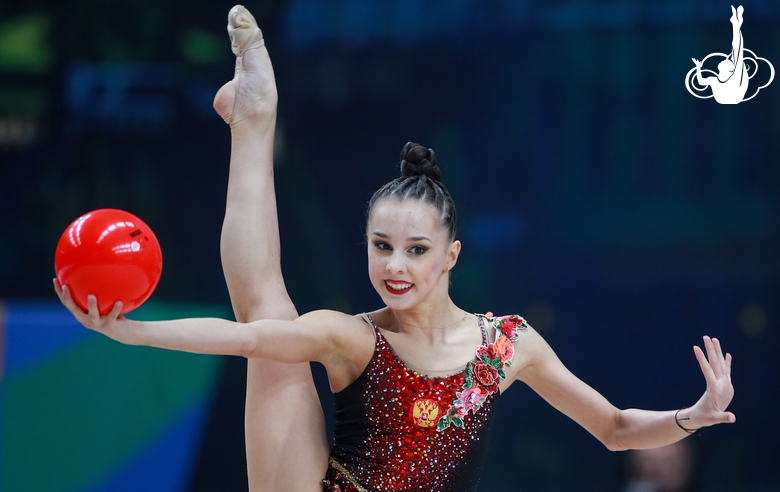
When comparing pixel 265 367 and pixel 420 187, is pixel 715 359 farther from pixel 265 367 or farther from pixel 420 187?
pixel 265 367

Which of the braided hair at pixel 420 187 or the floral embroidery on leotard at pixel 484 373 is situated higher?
the braided hair at pixel 420 187

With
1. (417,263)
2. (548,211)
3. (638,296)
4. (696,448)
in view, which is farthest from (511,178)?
(417,263)

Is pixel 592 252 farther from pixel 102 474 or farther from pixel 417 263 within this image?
pixel 102 474

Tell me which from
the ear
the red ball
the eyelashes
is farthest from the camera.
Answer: the ear

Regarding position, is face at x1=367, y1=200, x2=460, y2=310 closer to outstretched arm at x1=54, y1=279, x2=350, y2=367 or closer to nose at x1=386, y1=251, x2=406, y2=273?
nose at x1=386, y1=251, x2=406, y2=273

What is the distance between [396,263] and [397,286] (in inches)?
2.8

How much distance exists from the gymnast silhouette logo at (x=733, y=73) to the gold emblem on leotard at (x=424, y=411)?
7.37 ft

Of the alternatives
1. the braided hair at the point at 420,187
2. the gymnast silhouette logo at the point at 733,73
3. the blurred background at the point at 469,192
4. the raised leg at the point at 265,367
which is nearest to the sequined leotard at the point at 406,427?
the raised leg at the point at 265,367

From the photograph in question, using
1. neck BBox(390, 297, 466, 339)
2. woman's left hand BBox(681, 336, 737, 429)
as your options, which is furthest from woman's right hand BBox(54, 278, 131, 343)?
woman's left hand BBox(681, 336, 737, 429)

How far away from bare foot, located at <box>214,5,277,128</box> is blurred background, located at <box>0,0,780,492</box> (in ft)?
4.89

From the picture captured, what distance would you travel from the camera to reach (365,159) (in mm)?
3990

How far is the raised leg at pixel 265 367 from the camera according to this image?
7.09ft

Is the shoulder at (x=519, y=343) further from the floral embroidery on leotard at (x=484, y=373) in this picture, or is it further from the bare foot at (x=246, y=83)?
the bare foot at (x=246, y=83)

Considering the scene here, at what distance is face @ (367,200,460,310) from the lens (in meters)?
2.06
